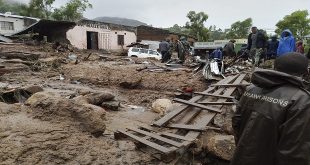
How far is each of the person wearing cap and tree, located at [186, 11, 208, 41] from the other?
3878cm

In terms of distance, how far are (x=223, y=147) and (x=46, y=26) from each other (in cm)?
2225

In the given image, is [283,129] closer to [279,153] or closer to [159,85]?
[279,153]

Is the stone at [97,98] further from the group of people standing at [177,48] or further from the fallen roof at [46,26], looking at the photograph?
the fallen roof at [46,26]

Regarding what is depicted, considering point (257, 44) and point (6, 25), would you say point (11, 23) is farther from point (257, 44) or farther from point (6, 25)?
point (257, 44)

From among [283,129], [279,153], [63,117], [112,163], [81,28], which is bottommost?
[112,163]

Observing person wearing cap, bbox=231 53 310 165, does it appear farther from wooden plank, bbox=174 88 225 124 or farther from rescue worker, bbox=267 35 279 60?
rescue worker, bbox=267 35 279 60

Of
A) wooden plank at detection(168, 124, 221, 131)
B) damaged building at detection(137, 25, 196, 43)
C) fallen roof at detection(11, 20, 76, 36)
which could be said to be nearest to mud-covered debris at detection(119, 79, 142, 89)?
wooden plank at detection(168, 124, 221, 131)

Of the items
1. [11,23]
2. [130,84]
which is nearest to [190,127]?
[130,84]

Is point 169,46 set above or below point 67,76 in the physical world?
above

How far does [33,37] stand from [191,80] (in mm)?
15913

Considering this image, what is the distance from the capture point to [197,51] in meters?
26.5

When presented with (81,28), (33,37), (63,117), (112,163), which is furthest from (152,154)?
(81,28)

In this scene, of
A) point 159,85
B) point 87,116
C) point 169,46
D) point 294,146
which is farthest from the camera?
point 169,46

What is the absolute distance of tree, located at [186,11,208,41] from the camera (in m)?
40.0
